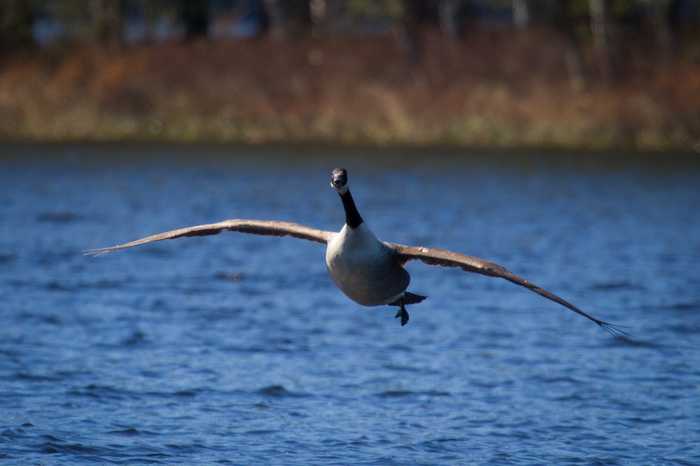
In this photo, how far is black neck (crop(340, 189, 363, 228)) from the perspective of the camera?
13.4m

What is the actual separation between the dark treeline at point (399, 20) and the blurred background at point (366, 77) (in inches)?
3.8

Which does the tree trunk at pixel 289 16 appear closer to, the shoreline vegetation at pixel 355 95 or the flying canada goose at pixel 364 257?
the shoreline vegetation at pixel 355 95

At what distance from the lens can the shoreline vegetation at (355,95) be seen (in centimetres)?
5078

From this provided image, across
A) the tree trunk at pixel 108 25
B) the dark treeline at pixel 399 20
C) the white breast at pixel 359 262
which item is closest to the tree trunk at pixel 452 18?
the dark treeline at pixel 399 20

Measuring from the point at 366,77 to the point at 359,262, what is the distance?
4499cm

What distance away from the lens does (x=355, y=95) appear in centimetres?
5466

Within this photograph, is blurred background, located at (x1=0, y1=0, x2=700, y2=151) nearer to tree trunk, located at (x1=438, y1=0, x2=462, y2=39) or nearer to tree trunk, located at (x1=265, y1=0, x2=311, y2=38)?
tree trunk, located at (x1=438, y1=0, x2=462, y2=39)

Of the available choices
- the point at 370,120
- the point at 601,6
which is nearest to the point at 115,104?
the point at 370,120

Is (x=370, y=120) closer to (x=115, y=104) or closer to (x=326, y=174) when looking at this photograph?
(x=326, y=174)

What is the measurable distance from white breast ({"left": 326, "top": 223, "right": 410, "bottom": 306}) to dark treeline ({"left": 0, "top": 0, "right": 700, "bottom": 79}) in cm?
4389

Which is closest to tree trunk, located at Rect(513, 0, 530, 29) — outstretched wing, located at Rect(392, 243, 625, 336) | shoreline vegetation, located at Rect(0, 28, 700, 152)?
shoreline vegetation, located at Rect(0, 28, 700, 152)

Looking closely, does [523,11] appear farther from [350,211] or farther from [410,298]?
[350,211]

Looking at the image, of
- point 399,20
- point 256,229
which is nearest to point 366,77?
point 399,20

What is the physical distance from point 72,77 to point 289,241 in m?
28.4
